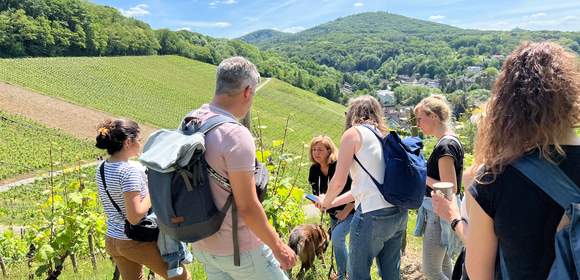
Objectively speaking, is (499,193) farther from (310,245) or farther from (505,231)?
(310,245)

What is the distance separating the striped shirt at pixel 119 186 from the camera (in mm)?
2705

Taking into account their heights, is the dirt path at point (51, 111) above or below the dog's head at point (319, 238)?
below

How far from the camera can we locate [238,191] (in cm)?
204

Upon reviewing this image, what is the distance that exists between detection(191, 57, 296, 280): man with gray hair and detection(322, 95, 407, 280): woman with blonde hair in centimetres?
71

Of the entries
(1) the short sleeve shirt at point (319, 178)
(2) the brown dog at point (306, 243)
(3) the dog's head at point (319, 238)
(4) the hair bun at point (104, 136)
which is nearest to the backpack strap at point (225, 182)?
(4) the hair bun at point (104, 136)

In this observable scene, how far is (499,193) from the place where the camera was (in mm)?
1375

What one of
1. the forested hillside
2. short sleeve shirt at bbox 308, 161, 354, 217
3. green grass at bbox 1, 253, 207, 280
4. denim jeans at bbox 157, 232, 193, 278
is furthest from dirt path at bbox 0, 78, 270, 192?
denim jeans at bbox 157, 232, 193, 278

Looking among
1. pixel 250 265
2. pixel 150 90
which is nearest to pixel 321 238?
pixel 250 265

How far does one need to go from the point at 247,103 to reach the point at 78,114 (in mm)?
44189

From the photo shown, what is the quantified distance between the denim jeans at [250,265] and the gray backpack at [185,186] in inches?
8.4

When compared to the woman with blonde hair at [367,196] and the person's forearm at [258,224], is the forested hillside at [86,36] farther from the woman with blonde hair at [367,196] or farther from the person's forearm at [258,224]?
the person's forearm at [258,224]

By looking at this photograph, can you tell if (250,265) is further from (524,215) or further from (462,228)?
(524,215)

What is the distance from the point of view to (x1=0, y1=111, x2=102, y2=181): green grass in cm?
2659

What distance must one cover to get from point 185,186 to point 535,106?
1439mm
